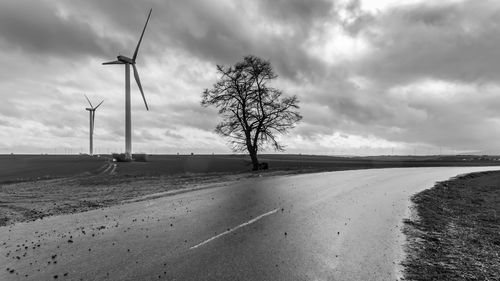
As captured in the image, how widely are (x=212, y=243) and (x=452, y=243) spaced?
6.43m

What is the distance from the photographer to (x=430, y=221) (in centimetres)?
1287

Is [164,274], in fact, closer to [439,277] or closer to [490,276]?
[439,277]

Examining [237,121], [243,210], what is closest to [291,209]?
[243,210]

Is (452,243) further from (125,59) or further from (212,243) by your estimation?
(125,59)

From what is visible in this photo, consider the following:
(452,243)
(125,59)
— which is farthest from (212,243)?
(125,59)

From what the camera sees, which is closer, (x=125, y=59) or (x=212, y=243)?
(x=212, y=243)

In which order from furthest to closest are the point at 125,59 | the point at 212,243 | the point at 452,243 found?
1. the point at 125,59
2. the point at 452,243
3. the point at 212,243

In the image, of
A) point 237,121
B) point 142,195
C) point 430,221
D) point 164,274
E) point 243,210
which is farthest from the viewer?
point 237,121

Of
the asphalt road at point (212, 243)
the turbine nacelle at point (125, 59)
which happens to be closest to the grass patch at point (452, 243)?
the asphalt road at point (212, 243)

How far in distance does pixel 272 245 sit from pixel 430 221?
6874 mm

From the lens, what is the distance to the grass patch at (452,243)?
747 cm

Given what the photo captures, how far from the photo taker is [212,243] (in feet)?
30.0

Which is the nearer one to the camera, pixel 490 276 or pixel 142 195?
pixel 490 276

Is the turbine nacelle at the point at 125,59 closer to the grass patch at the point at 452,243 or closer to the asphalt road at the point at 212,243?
the asphalt road at the point at 212,243
